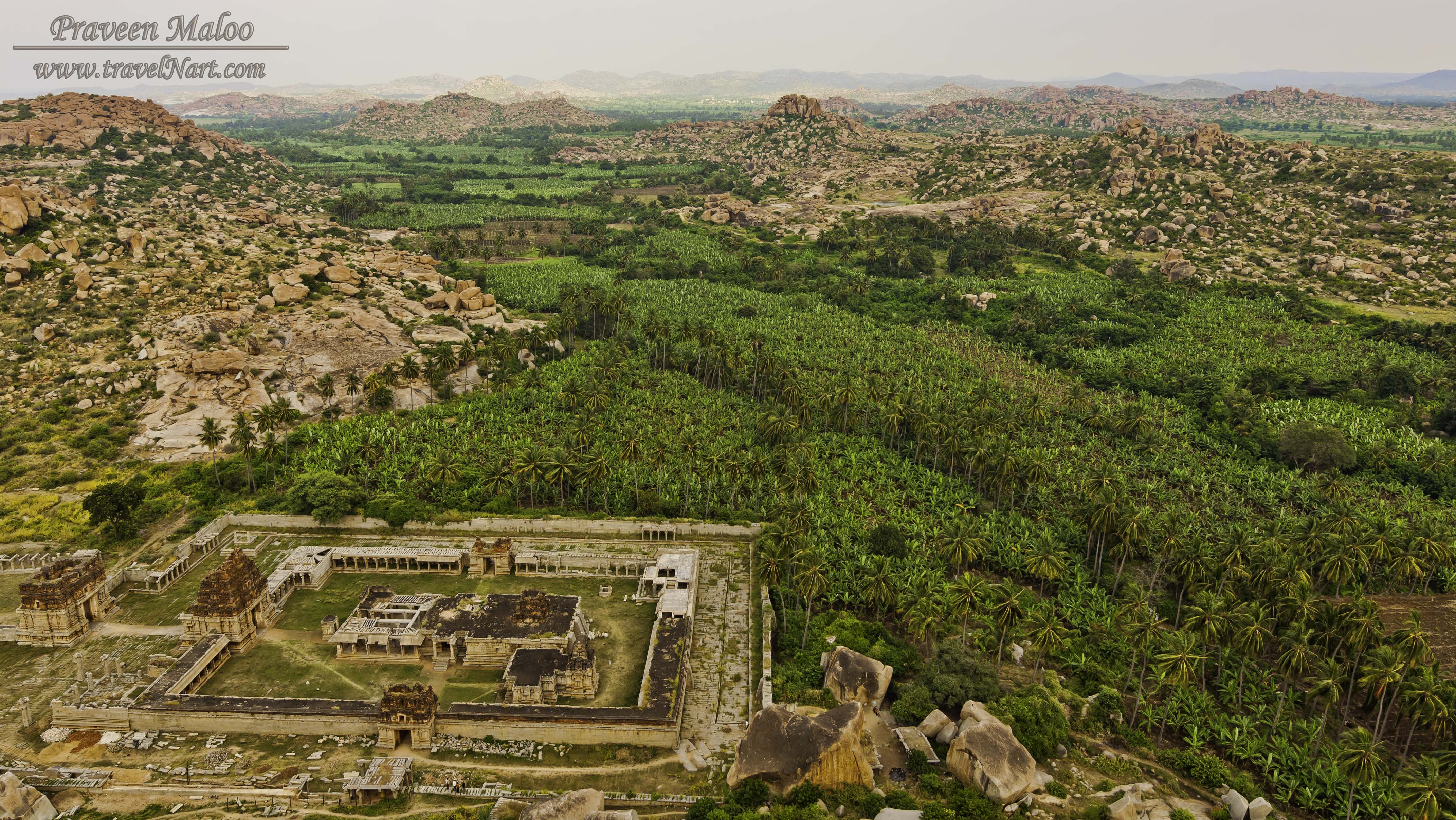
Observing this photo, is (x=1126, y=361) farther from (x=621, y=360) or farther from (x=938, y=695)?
(x=938, y=695)

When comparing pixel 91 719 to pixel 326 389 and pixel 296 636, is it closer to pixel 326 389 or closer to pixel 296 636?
pixel 296 636

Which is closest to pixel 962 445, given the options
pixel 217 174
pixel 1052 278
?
pixel 1052 278

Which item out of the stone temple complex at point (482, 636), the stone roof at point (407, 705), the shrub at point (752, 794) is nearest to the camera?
the shrub at point (752, 794)

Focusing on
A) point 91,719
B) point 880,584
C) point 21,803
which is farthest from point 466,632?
point 880,584

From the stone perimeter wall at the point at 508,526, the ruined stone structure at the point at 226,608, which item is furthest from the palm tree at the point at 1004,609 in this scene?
the ruined stone structure at the point at 226,608

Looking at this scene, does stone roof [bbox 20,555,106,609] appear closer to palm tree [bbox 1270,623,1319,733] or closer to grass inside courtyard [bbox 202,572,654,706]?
grass inside courtyard [bbox 202,572,654,706]

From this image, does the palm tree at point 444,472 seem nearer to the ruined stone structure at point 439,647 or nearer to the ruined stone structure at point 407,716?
the ruined stone structure at point 439,647
